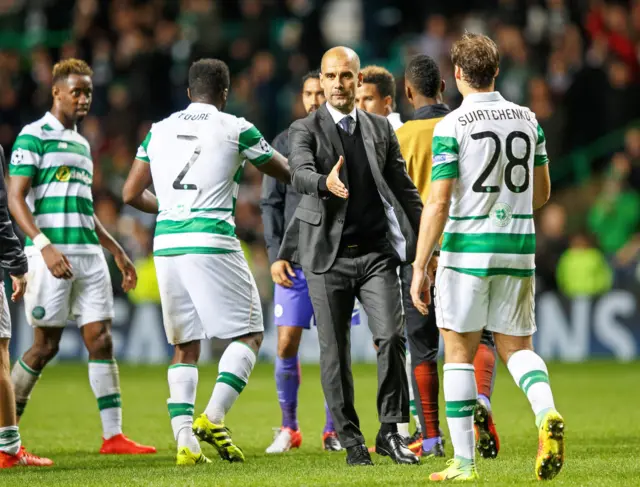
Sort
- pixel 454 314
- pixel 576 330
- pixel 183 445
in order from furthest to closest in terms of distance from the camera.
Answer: pixel 576 330 → pixel 183 445 → pixel 454 314

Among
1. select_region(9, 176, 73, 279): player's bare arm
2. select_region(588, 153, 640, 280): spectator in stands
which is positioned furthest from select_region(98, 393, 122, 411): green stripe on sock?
select_region(588, 153, 640, 280): spectator in stands

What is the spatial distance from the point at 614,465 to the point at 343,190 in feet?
7.24

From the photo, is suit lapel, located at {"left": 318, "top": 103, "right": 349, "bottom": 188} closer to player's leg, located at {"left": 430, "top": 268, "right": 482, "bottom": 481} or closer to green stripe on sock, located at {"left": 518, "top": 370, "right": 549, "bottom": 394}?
player's leg, located at {"left": 430, "top": 268, "right": 482, "bottom": 481}

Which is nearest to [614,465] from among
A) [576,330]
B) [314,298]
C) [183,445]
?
[314,298]

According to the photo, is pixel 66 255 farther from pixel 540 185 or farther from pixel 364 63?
pixel 364 63

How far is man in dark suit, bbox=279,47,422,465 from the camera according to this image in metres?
7.37

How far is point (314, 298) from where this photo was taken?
297 inches

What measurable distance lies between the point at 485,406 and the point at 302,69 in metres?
13.7

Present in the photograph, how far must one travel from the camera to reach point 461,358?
21.4ft

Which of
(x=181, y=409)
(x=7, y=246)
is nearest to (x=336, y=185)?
(x=181, y=409)

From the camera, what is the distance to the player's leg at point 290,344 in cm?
906

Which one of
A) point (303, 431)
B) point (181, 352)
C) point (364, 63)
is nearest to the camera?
point (181, 352)

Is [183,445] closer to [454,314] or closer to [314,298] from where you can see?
[314,298]

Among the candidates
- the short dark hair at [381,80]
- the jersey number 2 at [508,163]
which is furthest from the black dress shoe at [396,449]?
the short dark hair at [381,80]
